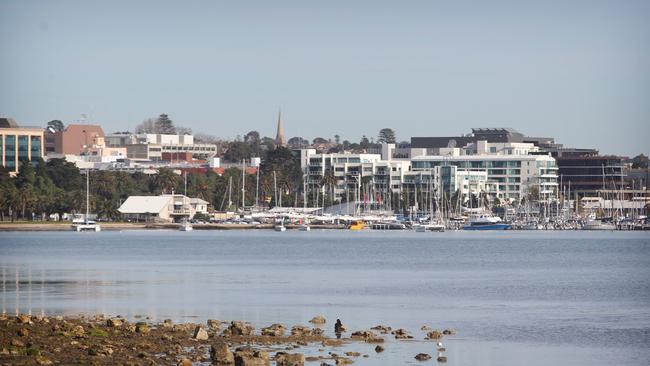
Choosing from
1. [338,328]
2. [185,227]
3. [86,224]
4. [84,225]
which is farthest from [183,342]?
[185,227]

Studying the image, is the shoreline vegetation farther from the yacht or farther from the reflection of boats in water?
the yacht

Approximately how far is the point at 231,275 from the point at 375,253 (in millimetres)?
39130

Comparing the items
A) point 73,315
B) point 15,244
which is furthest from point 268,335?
point 15,244

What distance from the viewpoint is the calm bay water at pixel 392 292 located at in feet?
154

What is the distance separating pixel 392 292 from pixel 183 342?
27.4m

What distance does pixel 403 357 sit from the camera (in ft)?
137

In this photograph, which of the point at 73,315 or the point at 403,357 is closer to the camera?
the point at 403,357

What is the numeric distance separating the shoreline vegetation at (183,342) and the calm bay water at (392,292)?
118cm

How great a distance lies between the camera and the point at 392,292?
6888 centimetres

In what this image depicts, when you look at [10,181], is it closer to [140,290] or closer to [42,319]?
[140,290]

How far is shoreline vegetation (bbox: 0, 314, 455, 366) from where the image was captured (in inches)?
1507

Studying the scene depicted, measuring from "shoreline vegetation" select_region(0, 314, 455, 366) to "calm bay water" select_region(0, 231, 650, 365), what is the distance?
118 cm

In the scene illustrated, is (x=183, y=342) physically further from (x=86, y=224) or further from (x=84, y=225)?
(x=86, y=224)

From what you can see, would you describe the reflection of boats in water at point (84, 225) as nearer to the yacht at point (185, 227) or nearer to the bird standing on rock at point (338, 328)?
the yacht at point (185, 227)
